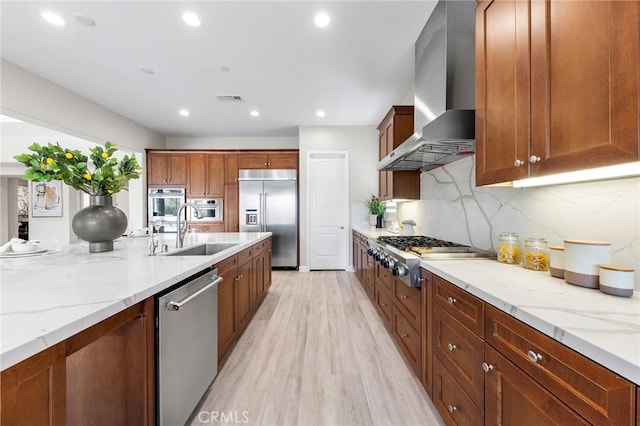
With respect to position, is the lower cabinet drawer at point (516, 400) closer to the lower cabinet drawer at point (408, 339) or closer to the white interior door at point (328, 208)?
the lower cabinet drawer at point (408, 339)

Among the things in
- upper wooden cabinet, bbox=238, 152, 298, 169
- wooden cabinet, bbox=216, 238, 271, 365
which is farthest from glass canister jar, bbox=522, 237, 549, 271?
upper wooden cabinet, bbox=238, 152, 298, 169

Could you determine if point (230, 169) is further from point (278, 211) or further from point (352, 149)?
point (352, 149)

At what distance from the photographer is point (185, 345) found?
1.37 m

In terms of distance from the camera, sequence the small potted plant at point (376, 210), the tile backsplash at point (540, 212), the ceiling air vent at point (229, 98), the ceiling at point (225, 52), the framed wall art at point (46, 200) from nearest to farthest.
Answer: the tile backsplash at point (540, 212) → the ceiling at point (225, 52) → the ceiling air vent at point (229, 98) → the small potted plant at point (376, 210) → the framed wall art at point (46, 200)

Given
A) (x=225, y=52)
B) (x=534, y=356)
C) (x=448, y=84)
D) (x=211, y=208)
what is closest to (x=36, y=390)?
(x=534, y=356)

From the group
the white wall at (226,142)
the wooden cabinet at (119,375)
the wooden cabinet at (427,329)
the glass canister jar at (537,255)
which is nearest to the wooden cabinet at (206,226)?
the white wall at (226,142)

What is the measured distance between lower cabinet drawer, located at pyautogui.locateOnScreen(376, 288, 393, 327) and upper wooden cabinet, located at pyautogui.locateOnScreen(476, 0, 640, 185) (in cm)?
148

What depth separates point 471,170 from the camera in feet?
7.08

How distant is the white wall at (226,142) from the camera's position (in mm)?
6121

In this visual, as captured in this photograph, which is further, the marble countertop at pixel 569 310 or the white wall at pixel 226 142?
the white wall at pixel 226 142

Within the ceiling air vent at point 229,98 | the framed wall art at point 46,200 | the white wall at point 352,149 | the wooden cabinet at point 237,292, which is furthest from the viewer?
the framed wall art at point 46,200

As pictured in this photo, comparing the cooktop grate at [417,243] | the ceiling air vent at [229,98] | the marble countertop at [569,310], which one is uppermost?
the ceiling air vent at [229,98]

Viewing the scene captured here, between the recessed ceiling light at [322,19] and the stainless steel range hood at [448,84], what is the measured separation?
35.1 inches

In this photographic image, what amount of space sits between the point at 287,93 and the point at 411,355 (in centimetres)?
358
